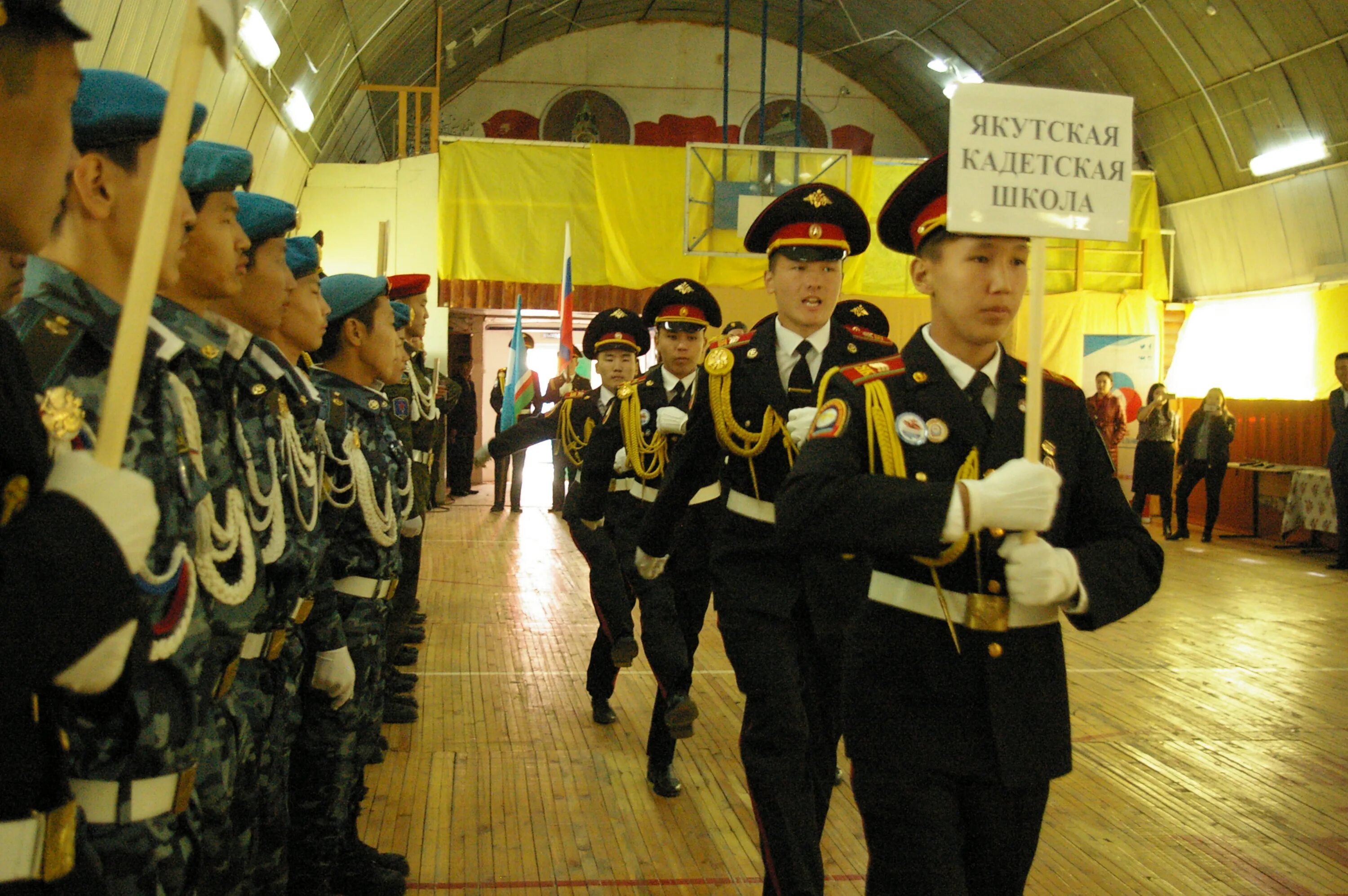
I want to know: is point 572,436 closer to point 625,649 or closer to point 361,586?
point 625,649

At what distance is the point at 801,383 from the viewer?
313 centimetres

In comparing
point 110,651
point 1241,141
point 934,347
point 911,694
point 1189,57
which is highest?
point 1189,57

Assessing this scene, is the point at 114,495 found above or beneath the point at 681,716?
above

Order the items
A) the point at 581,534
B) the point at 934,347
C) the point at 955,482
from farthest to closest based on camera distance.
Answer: the point at 581,534 → the point at 934,347 → the point at 955,482

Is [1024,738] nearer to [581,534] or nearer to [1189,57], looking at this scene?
[581,534]

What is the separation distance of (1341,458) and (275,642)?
34.5ft

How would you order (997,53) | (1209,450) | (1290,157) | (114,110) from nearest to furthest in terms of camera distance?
(114,110) → (1209,450) → (1290,157) → (997,53)

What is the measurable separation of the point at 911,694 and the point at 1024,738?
178 millimetres

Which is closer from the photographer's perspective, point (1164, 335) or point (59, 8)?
point (59, 8)

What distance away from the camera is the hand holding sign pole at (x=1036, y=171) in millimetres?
1698

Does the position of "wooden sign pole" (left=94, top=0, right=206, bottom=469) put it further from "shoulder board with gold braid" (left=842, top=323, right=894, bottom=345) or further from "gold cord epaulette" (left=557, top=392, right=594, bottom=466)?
"gold cord epaulette" (left=557, top=392, right=594, bottom=466)

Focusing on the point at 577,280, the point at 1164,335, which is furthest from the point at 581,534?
the point at 1164,335

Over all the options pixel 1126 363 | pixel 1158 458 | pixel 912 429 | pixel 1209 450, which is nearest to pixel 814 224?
pixel 912 429

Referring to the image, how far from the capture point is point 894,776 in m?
1.77
